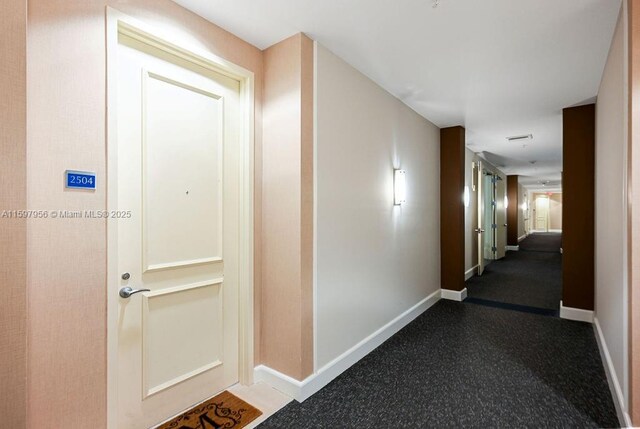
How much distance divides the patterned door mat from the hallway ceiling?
107 inches

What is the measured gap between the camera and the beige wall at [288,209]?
2.30 m

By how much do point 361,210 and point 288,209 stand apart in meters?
0.93

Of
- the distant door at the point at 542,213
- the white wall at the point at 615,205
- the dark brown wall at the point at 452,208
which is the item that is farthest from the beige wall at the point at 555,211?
the white wall at the point at 615,205

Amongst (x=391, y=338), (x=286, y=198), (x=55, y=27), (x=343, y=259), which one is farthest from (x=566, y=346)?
(x=55, y=27)

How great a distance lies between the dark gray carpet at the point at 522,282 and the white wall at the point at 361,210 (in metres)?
1.86

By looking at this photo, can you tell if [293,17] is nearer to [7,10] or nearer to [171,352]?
[7,10]

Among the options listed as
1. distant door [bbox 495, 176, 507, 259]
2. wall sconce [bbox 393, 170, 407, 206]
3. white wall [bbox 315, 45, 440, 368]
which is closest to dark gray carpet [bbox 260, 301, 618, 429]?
white wall [bbox 315, 45, 440, 368]

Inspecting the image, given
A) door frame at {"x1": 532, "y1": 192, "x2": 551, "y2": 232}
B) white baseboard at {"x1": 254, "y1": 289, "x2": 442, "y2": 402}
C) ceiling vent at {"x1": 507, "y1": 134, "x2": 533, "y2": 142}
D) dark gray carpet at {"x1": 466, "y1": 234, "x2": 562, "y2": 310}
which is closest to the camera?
white baseboard at {"x1": 254, "y1": 289, "x2": 442, "y2": 402}

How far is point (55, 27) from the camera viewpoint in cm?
151

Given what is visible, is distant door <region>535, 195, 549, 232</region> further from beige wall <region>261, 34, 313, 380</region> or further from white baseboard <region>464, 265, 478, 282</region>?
beige wall <region>261, 34, 313, 380</region>

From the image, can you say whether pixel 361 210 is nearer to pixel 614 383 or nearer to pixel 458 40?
pixel 458 40

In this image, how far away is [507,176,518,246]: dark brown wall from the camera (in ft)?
36.0

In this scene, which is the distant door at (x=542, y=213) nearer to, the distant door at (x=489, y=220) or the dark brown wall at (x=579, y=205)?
the distant door at (x=489, y=220)

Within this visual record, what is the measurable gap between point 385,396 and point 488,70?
3027 millimetres
